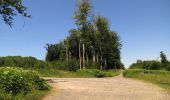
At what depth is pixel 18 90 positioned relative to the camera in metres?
17.6

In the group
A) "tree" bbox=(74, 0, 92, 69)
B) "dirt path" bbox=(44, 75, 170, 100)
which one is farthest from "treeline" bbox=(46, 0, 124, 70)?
"dirt path" bbox=(44, 75, 170, 100)

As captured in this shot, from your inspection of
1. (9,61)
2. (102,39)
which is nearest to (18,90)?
(9,61)

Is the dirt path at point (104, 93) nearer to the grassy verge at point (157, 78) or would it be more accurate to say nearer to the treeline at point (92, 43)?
the grassy verge at point (157, 78)

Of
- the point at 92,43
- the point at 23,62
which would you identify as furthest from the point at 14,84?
the point at 92,43

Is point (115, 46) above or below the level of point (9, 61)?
above

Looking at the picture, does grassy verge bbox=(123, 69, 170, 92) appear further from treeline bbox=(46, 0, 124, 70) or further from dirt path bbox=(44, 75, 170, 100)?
treeline bbox=(46, 0, 124, 70)

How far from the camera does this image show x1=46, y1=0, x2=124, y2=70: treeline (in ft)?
258

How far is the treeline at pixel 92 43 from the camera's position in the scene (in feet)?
258

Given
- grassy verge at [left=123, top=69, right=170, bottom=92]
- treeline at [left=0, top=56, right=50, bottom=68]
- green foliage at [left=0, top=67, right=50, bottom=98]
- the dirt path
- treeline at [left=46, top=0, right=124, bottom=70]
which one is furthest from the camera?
treeline at [left=46, top=0, right=124, bottom=70]

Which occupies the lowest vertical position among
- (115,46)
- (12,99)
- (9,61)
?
(12,99)

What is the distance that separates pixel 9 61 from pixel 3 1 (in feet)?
118

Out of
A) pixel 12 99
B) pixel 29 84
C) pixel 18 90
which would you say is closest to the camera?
pixel 12 99

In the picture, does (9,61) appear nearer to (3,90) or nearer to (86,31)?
(86,31)

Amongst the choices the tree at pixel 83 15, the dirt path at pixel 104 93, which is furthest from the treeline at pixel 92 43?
the dirt path at pixel 104 93
